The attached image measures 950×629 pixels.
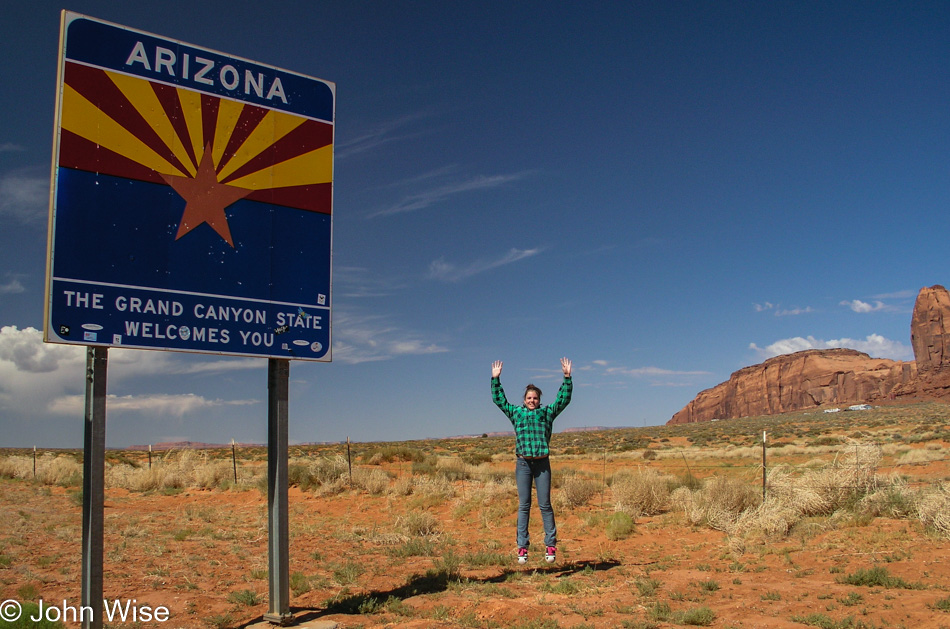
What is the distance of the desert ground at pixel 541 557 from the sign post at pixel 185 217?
1794mm

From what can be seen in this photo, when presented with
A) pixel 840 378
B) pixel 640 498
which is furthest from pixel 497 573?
pixel 840 378

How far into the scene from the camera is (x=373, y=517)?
1342cm

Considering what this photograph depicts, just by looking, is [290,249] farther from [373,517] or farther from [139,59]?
[373,517]

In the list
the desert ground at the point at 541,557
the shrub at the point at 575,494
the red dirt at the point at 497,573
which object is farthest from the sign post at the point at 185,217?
the shrub at the point at 575,494

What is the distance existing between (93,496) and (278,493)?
4.68 ft

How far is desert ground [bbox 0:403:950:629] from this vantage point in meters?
5.67

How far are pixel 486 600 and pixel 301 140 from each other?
181 inches

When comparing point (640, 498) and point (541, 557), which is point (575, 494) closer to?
point (640, 498)

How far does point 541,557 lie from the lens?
834 centimetres

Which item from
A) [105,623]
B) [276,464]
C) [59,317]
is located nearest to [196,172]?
[59,317]

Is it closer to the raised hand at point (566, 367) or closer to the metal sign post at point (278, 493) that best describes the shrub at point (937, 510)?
the raised hand at point (566, 367)

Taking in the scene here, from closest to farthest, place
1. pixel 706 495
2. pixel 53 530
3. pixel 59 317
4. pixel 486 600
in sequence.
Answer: pixel 59 317 < pixel 486 600 < pixel 53 530 < pixel 706 495

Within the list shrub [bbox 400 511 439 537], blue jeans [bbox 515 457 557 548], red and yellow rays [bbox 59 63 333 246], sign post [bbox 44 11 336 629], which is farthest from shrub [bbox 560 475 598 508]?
red and yellow rays [bbox 59 63 333 246]

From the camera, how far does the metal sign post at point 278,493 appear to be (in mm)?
5312
